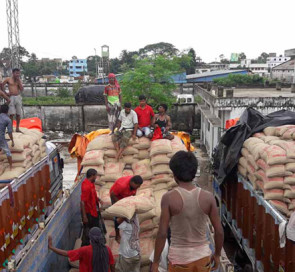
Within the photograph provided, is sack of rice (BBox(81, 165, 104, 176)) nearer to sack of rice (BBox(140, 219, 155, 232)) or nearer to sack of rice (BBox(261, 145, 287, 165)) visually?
sack of rice (BBox(140, 219, 155, 232))

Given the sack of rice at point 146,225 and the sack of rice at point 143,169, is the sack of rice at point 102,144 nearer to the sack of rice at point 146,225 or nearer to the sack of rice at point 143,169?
the sack of rice at point 143,169

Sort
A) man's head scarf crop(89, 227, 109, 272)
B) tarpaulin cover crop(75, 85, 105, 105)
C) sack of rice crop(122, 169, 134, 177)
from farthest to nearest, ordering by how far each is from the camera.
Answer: tarpaulin cover crop(75, 85, 105, 105) < sack of rice crop(122, 169, 134, 177) < man's head scarf crop(89, 227, 109, 272)

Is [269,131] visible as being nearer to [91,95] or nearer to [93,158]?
[93,158]

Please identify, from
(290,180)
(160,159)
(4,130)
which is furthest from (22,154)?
(290,180)

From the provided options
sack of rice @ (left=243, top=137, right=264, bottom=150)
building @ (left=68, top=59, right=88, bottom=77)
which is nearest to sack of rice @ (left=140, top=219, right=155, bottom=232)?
sack of rice @ (left=243, top=137, right=264, bottom=150)

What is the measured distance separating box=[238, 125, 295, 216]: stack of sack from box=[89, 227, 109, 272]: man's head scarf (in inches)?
85.4

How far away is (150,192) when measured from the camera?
518cm

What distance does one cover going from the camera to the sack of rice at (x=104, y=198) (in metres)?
4.94

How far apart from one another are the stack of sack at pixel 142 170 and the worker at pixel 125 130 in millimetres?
85

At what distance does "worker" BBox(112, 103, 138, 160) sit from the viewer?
621 cm

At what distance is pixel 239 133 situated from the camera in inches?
240

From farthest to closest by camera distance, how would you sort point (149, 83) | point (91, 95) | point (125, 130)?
1. point (91, 95)
2. point (149, 83)
3. point (125, 130)

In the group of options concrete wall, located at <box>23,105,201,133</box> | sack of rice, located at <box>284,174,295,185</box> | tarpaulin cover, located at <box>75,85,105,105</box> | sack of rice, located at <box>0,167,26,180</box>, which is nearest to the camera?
sack of rice, located at <box>284,174,295,185</box>

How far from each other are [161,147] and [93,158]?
114 cm
